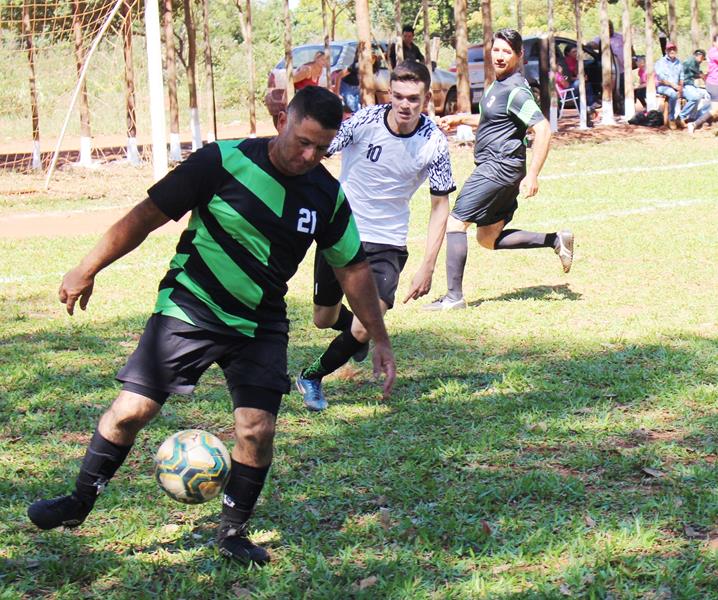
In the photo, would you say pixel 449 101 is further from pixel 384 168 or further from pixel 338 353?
pixel 338 353

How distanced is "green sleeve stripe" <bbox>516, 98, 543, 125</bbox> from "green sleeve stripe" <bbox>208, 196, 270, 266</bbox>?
4.80 metres

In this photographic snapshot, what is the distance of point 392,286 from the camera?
6527 mm

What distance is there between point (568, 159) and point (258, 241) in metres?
16.8

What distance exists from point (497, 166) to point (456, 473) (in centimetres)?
412

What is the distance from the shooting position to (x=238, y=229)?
13.5 feet

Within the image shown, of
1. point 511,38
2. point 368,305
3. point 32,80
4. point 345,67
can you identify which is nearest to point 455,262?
point 511,38

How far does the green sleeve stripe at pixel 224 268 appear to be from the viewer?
415 centimetres

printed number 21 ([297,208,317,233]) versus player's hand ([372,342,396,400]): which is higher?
printed number 21 ([297,208,317,233])

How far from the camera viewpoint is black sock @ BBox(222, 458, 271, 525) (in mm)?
4234

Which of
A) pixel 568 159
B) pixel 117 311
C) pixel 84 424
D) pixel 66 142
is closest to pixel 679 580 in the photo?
pixel 84 424

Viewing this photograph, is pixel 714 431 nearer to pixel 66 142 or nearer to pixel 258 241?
pixel 258 241

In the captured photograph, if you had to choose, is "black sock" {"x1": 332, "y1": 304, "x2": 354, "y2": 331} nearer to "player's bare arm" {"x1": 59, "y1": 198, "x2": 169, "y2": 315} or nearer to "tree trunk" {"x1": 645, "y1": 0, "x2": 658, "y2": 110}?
"player's bare arm" {"x1": 59, "y1": 198, "x2": 169, "y2": 315}

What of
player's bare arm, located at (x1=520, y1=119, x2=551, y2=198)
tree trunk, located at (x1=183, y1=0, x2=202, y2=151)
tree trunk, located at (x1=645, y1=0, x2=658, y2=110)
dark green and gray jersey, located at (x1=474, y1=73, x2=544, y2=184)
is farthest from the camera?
tree trunk, located at (x1=645, y1=0, x2=658, y2=110)

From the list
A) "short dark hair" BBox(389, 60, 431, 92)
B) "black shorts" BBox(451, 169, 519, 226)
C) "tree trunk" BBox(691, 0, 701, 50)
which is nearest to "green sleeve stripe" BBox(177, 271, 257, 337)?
"short dark hair" BBox(389, 60, 431, 92)
